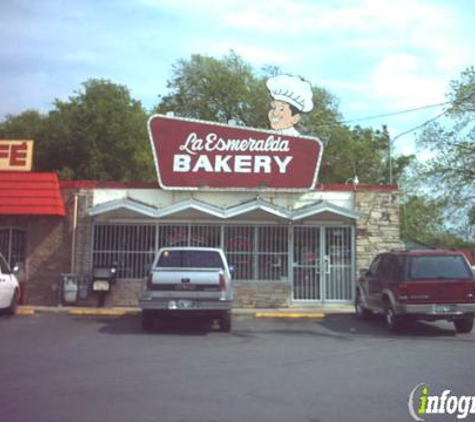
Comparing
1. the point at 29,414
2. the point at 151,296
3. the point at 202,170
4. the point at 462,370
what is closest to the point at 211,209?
the point at 202,170

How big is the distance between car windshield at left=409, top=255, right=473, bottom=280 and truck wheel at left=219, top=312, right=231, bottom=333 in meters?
4.02

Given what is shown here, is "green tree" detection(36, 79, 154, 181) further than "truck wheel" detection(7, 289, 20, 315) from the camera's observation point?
Yes

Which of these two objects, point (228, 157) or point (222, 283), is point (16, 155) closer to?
point (228, 157)

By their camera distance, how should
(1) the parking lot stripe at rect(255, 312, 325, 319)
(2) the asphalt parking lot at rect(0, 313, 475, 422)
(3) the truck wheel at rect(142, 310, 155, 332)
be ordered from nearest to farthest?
(2) the asphalt parking lot at rect(0, 313, 475, 422), (3) the truck wheel at rect(142, 310, 155, 332), (1) the parking lot stripe at rect(255, 312, 325, 319)

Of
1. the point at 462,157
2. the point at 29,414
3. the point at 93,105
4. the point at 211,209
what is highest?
the point at 93,105

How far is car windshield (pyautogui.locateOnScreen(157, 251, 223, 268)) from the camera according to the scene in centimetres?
1422

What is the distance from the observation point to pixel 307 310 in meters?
18.7

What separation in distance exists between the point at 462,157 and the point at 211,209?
19285 millimetres

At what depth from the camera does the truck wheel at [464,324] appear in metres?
14.0

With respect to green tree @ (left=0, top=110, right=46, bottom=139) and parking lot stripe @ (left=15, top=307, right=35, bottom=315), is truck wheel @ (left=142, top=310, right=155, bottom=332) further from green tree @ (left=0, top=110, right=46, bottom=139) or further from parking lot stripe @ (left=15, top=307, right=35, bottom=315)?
green tree @ (left=0, top=110, right=46, bottom=139)

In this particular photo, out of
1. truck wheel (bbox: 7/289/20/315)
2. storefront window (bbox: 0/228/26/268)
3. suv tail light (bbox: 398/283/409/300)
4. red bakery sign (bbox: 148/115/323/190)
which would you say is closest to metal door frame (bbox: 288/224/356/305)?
red bakery sign (bbox: 148/115/323/190)

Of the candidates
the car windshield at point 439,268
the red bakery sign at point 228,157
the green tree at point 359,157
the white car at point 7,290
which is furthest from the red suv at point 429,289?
the green tree at point 359,157

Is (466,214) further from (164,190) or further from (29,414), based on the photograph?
(29,414)

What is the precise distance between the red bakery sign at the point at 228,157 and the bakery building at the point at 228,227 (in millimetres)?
31
